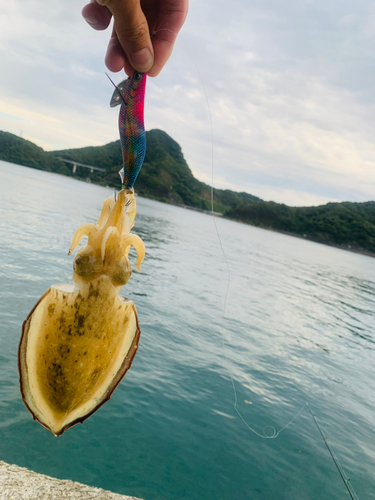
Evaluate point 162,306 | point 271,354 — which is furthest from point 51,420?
point 162,306

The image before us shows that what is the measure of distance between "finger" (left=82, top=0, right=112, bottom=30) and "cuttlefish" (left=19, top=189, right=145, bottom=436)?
1250mm

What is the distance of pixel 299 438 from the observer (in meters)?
8.77

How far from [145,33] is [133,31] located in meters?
0.06

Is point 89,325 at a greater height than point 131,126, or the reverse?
point 131,126

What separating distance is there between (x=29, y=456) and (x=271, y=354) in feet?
32.1

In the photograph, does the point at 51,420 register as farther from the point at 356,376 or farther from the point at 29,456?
the point at 356,376

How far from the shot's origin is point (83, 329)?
1557 mm

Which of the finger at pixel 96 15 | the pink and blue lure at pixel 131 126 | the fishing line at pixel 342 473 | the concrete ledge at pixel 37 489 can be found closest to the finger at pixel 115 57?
the finger at pixel 96 15

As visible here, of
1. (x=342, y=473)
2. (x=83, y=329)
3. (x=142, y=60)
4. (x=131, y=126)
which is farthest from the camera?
(x=342, y=473)

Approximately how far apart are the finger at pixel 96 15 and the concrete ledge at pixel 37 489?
442 centimetres

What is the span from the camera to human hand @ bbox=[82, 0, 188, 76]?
1.88 m

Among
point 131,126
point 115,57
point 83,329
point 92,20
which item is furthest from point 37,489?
point 92,20

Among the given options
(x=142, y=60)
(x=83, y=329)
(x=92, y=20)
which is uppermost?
(x=92, y=20)

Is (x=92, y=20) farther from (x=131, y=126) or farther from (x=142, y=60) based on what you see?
(x=131, y=126)
